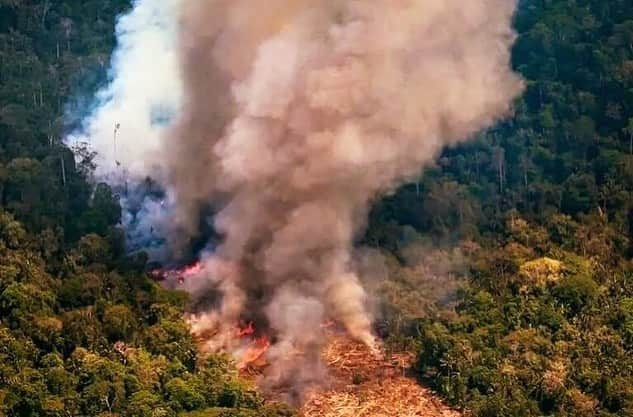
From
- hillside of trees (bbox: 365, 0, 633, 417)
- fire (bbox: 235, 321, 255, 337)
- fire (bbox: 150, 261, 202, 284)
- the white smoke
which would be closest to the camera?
hillside of trees (bbox: 365, 0, 633, 417)

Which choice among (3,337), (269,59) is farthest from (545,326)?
(3,337)

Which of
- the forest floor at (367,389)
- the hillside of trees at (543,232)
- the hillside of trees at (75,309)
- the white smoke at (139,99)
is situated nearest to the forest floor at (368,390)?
the forest floor at (367,389)

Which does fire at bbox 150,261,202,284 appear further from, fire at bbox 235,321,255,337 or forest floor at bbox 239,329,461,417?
forest floor at bbox 239,329,461,417

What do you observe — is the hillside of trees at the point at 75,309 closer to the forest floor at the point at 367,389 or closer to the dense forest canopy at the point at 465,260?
the dense forest canopy at the point at 465,260

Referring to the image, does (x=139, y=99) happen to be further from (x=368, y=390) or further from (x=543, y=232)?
(x=368, y=390)

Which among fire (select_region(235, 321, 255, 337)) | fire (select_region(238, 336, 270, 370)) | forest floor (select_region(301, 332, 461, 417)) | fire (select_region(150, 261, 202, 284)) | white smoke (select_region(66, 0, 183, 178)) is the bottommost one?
forest floor (select_region(301, 332, 461, 417))

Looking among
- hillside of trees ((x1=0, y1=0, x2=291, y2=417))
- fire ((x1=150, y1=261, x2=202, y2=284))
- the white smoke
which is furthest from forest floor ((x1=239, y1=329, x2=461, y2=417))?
the white smoke

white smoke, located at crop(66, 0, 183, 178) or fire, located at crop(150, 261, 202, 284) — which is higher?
white smoke, located at crop(66, 0, 183, 178)

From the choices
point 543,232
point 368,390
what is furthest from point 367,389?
point 543,232

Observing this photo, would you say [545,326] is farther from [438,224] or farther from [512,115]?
[512,115]

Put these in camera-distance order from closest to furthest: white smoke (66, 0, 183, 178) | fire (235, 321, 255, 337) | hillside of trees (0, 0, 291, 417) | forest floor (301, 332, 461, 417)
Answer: hillside of trees (0, 0, 291, 417) → forest floor (301, 332, 461, 417) → fire (235, 321, 255, 337) → white smoke (66, 0, 183, 178)
